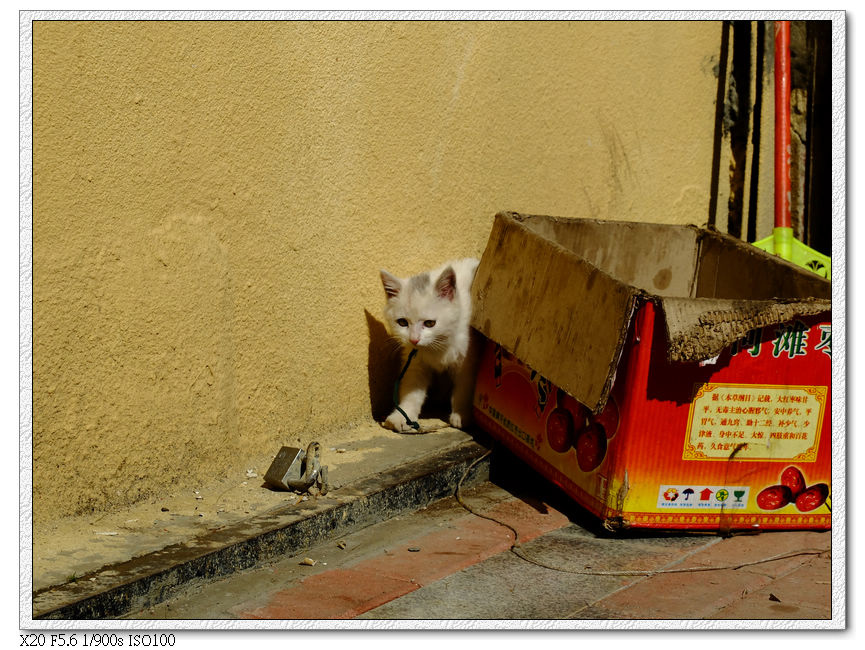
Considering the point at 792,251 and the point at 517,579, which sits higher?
the point at 792,251

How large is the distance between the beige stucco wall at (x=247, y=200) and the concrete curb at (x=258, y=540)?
0.37 m

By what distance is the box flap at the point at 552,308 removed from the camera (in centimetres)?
284

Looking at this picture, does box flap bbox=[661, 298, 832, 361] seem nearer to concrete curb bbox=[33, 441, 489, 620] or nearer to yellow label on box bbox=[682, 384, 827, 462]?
yellow label on box bbox=[682, 384, 827, 462]

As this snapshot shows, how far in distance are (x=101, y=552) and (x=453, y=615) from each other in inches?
37.7

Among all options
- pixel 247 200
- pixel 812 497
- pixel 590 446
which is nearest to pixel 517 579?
pixel 590 446

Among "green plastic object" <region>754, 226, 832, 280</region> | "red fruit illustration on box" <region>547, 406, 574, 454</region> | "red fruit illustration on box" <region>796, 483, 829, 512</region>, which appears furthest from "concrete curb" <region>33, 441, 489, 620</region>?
"green plastic object" <region>754, 226, 832, 280</region>

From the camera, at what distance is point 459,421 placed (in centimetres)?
380

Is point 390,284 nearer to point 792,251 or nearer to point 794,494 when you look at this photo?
point 794,494

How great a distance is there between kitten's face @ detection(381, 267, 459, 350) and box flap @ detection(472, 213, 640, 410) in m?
0.15

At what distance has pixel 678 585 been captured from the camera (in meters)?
2.75

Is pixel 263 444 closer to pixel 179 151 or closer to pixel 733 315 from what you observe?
pixel 179 151

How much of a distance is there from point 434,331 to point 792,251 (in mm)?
2079

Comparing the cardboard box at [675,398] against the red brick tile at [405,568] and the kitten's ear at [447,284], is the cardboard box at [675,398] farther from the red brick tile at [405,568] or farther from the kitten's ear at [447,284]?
the kitten's ear at [447,284]

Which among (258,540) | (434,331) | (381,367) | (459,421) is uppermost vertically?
(434,331)
